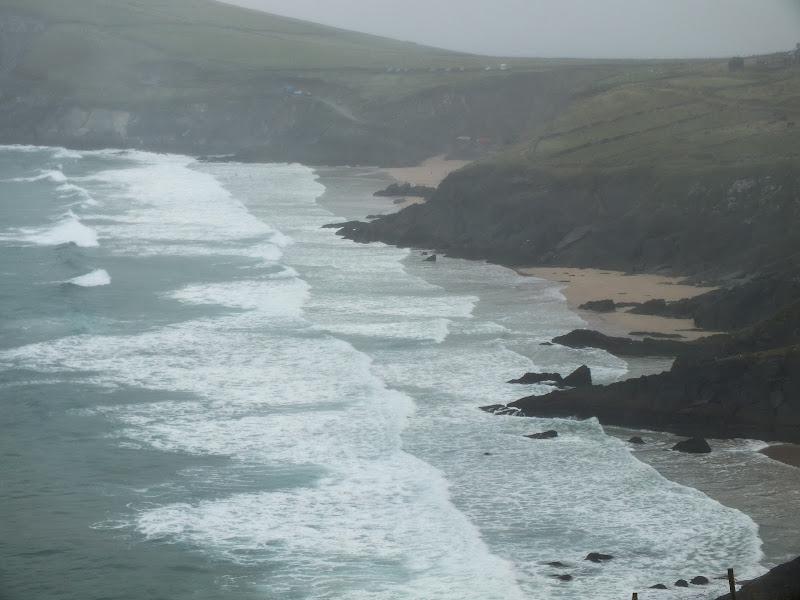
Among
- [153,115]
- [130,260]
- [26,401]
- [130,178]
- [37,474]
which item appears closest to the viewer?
[37,474]

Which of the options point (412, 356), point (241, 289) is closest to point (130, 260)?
point (241, 289)

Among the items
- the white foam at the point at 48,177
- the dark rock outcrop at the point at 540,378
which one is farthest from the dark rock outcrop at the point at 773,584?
the white foam at the point at 48,177

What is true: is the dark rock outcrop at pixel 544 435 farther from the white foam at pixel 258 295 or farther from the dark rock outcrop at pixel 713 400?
the white foam at pixel 258 295

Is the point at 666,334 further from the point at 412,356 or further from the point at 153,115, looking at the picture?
the point at 153,115

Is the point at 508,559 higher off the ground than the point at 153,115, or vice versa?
the point at 153,115

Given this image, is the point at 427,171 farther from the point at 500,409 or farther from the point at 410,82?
the point at 500,409

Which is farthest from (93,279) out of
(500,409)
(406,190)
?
(406,190)
